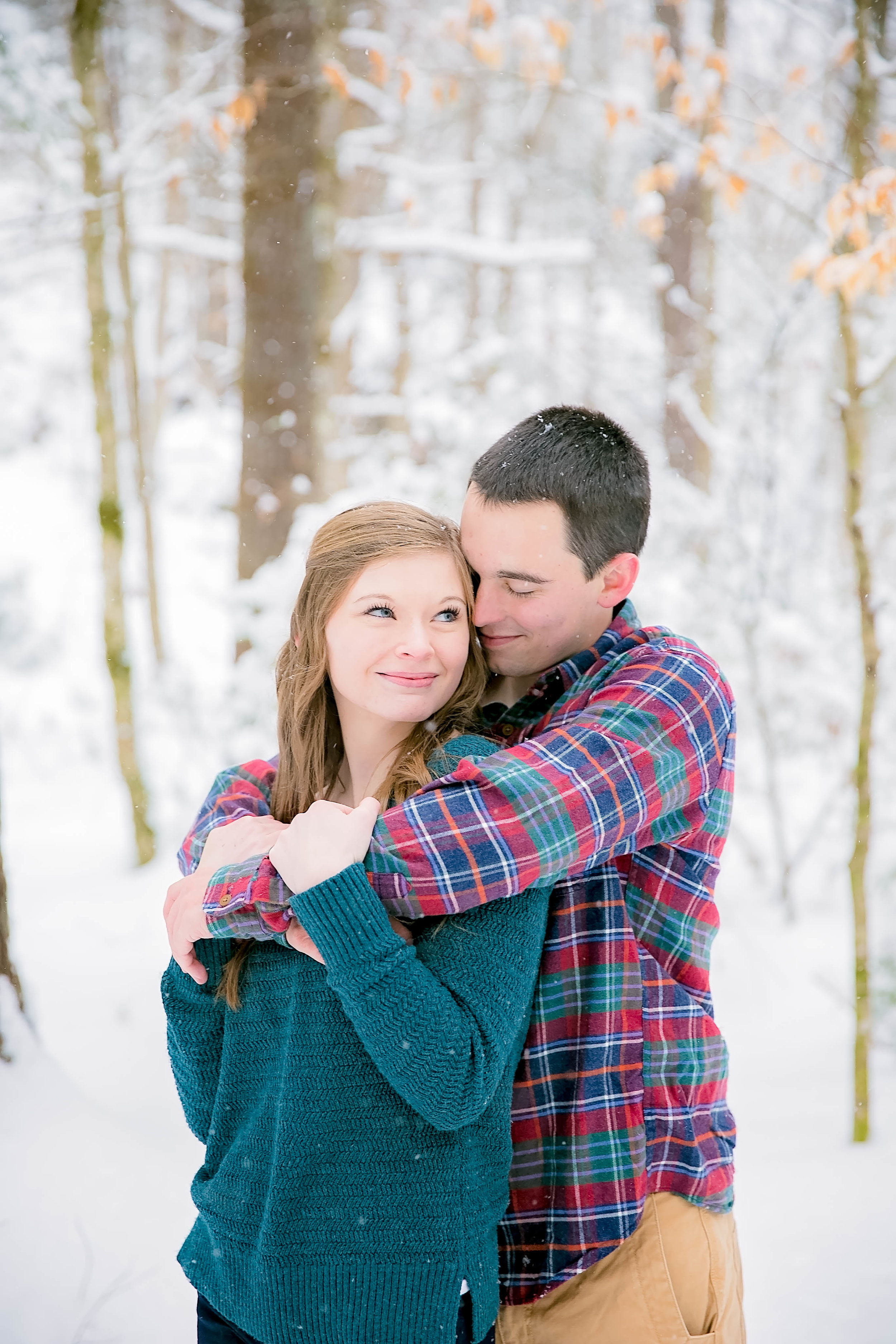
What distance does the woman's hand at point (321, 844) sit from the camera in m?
1.28

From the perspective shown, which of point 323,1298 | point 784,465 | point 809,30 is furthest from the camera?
point 784,465

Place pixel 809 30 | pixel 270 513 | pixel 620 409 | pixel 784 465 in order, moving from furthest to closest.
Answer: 1. pixel 620 409
2. pixel 784 465
3. pixel 809 30
4. pixel 270 513

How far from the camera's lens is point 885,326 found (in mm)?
4113

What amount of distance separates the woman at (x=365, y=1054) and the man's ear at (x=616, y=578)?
269 millimetres

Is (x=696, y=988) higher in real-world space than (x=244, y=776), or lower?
lower

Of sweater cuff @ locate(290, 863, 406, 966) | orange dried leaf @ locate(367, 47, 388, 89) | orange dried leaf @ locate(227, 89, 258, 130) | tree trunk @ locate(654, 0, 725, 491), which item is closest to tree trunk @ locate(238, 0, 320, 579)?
orange dried leaf @ locate(227, 89, 258, 130)

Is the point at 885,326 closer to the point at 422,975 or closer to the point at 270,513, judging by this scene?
the point at 270,513

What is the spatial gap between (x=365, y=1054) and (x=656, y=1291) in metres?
0.60

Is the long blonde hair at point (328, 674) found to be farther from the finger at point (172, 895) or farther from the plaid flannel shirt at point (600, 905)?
the finger at point (172, 895)

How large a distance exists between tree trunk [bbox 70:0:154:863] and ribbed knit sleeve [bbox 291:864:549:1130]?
3870 mm

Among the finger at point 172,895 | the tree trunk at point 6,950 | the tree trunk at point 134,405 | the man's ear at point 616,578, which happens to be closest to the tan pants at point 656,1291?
the finger at point 172,895

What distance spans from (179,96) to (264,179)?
56cm

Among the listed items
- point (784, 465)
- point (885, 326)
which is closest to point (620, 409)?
point (784, 465)

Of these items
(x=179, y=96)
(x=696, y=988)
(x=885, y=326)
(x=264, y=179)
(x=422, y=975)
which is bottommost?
(x=696, y=988)
